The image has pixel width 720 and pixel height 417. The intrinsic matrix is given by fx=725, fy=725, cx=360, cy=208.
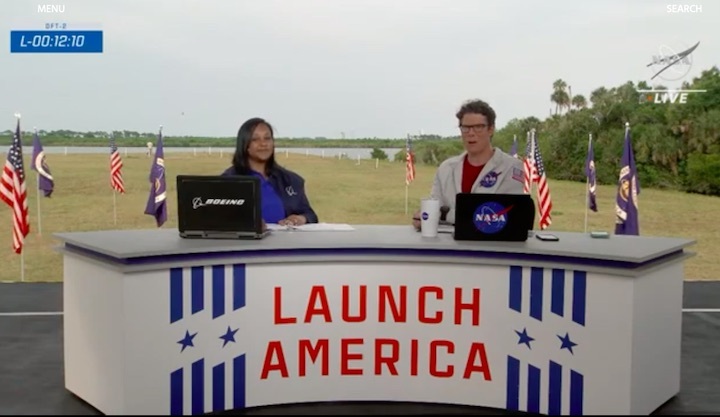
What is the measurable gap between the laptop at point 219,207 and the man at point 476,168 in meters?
0.90

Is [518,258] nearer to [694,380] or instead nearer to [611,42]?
[694,380]

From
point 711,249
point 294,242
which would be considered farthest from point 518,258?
point 711,249

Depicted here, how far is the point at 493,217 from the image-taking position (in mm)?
3266

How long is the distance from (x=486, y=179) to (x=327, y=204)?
45.2ft

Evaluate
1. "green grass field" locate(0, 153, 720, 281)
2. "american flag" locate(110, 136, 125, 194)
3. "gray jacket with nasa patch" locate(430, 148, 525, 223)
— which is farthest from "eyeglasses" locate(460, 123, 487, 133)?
"green grass field" locate(0, 153, 720, 281)

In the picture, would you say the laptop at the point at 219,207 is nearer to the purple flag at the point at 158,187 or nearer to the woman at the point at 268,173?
the woman at the point at 268,173

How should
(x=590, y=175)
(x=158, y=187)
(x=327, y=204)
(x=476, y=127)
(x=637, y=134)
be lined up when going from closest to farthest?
1. (x=476, y=127)
2. (x=158, y=187)
3. (x=590, y=175)
4. (x=637, y=134)
5. (x=327, y=204)

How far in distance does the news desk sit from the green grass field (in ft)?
27.2

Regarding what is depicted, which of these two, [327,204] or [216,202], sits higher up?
[216,202]

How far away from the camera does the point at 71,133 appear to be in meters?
9.52

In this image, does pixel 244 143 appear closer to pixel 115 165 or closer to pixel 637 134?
pixel 115 165

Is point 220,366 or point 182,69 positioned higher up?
point 182,69

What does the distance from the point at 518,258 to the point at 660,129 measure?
8.90 m

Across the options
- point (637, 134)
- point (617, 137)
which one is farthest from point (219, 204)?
point (637, 134)
